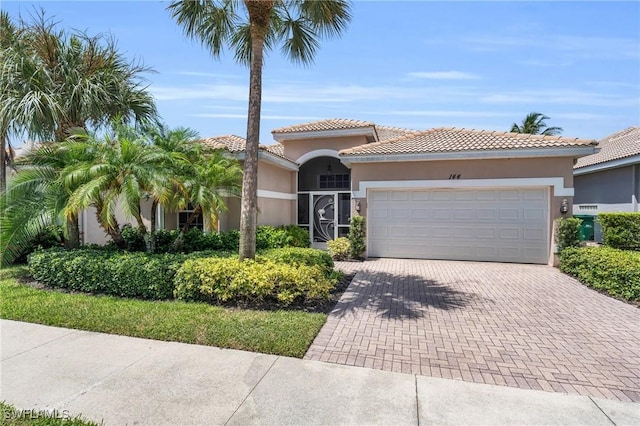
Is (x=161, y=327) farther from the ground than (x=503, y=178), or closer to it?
closer to it

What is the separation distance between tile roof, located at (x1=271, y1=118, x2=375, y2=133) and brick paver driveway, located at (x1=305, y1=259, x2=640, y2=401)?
9.25m

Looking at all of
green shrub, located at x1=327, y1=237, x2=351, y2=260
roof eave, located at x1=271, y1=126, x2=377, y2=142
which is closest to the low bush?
green shrub, located at x1=327, y1=237, x2=351, y2=260

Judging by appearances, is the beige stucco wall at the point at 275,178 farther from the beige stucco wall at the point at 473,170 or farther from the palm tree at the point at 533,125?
the palm tree at the point at 533,125

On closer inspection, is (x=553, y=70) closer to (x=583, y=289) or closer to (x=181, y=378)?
(x=583, y=289)

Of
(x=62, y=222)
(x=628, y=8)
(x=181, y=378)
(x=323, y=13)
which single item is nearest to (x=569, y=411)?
(x=181, y=378)

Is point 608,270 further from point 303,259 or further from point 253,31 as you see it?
point 253,31

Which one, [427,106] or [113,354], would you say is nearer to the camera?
[113,354]

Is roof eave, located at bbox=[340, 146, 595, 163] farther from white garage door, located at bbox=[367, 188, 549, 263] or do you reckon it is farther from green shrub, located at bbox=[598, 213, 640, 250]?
green shrub, located at bbox=[598, 213, 640, 250]

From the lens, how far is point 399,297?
8.26 m

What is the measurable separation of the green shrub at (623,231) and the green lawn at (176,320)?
11206mm

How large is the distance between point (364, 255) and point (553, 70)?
951 cm

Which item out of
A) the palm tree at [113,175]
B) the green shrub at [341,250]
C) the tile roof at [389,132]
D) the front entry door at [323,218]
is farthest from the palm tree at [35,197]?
the tile roof at [389,132]

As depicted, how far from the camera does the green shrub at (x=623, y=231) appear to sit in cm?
1105

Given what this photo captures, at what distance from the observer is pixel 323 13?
8.85m
